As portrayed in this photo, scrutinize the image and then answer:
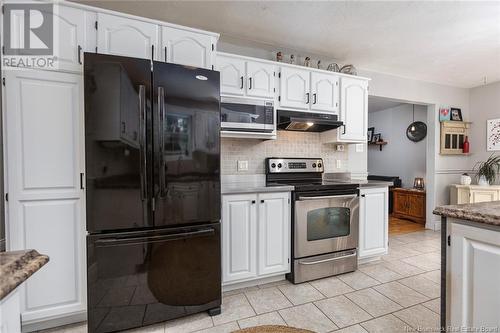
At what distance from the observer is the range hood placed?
8.77 ft

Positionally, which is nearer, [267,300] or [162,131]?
[162,131]

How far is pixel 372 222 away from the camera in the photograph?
2.83 m

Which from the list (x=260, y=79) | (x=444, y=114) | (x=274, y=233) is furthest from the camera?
(x=444, y=114)

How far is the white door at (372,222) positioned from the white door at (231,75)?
5.94 feet


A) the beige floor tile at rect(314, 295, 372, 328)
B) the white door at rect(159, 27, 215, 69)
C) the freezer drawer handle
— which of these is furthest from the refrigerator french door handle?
the beige floor tile at rect(314, 295, 372, 328)

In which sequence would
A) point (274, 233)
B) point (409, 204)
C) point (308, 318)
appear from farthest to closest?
point (409, 204), point (274, 233), point (308, 318)

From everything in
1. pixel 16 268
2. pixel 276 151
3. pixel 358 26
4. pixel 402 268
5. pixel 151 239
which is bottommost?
pixel 402 268

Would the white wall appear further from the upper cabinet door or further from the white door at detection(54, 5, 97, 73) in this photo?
the white door at detection(54, 5, 97, 73)

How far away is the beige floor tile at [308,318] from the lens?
1799 millimetres

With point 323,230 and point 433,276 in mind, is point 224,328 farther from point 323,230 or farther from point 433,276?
point 433,276

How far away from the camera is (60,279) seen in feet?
5.70

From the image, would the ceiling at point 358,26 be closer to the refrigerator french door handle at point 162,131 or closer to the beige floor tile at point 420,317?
the refrigerator french door handle at point 162,131

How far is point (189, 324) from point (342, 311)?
125 cm

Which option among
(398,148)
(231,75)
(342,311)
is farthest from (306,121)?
(398,148)
